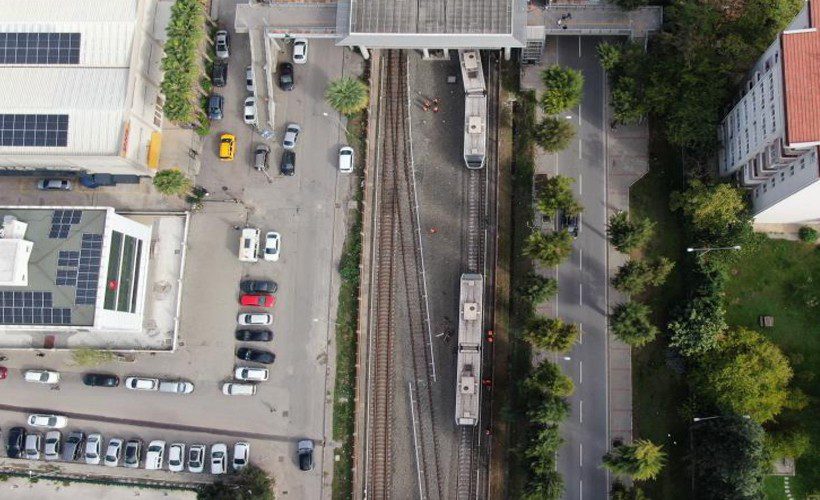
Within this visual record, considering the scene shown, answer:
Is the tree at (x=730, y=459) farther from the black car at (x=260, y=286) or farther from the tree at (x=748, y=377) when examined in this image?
the black car at (x=260, y=286)

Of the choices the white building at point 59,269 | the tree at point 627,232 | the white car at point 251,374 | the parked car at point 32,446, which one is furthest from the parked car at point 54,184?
the tree at point 627,232

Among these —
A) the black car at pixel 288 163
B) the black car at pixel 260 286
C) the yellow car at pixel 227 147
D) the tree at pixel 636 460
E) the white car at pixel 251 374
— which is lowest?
the tree at pixel 636 460

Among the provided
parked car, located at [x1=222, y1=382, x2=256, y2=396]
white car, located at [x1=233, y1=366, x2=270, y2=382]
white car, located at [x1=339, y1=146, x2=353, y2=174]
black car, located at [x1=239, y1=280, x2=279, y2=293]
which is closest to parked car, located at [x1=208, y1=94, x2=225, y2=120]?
white car, located at [x1=339, y1=146, x2=353, y2=174]

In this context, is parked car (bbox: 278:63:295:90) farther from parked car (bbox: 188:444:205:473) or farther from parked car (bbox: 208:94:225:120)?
parked car (bbox: 188:444:205:473)

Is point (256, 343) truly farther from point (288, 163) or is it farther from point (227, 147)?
point (227, 147)

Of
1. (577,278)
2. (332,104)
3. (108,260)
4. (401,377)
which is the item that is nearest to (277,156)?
(332,104)

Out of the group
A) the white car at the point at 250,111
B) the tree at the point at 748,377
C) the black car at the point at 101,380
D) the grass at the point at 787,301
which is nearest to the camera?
the tree at the point at 748,377

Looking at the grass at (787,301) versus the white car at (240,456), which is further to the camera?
the white car at (240,456)

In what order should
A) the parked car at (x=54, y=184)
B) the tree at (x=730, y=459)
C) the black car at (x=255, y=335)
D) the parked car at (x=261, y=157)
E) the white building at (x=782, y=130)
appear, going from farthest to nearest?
the parked car at (x=54, y=184) → the parked car at (x=261, y=157) → the black car at (x=255, y=335) → the tree at (x=730, y=459) → the white building at (x=782, y=130)
